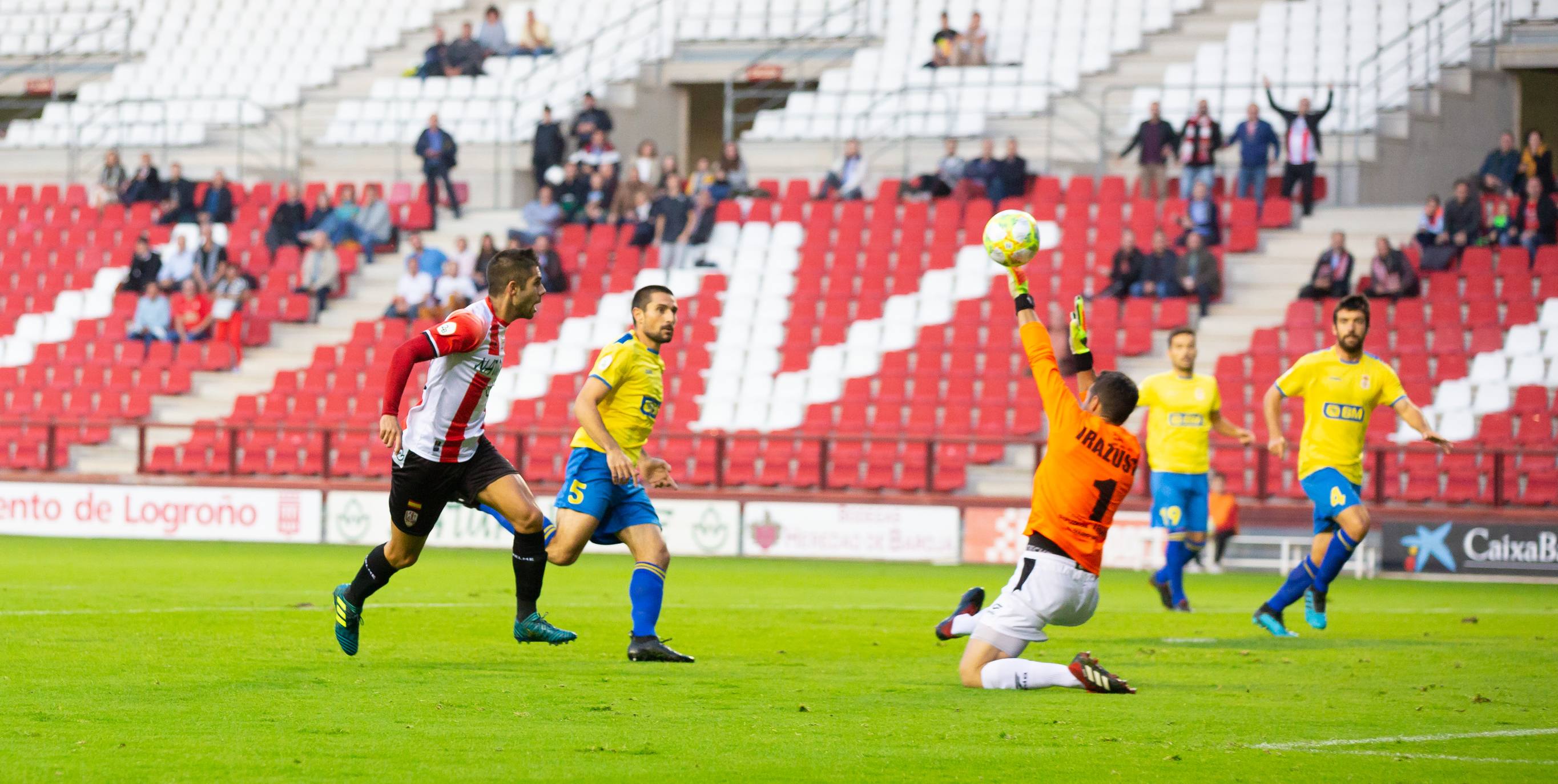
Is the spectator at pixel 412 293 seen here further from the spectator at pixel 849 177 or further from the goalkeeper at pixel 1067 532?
the goalkeeper at pixel 1067 532

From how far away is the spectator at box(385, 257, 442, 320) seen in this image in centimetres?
2881

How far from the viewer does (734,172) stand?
2991cm

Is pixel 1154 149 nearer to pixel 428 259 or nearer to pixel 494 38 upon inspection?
pixel 428 259

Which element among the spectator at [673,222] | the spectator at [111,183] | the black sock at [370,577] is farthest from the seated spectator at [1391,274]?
the spectator at [111,183]

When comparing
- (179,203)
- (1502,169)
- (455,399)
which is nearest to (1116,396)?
(455,399)

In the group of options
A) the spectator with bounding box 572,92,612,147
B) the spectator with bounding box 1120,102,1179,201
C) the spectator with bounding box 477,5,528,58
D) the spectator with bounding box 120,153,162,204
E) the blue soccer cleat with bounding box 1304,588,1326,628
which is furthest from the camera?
the spectator with bounding box 477,5,528,58

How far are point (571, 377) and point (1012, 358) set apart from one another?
20.4 ft

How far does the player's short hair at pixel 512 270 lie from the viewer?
33.0 feet

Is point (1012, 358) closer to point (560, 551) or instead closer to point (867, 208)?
point (867, 208)

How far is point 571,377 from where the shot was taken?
89.7 ft

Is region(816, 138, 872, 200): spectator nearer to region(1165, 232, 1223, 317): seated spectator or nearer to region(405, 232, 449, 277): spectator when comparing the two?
region(1165, 232, 1223, 317): seated spectator

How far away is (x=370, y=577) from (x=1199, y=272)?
17371 millimetres

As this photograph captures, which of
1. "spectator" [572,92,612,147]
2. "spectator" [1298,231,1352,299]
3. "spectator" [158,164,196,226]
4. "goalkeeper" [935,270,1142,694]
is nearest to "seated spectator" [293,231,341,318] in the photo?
"spectator" [158,164,196,226]

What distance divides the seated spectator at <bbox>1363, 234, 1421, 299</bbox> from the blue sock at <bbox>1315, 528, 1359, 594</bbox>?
41.3 ft
